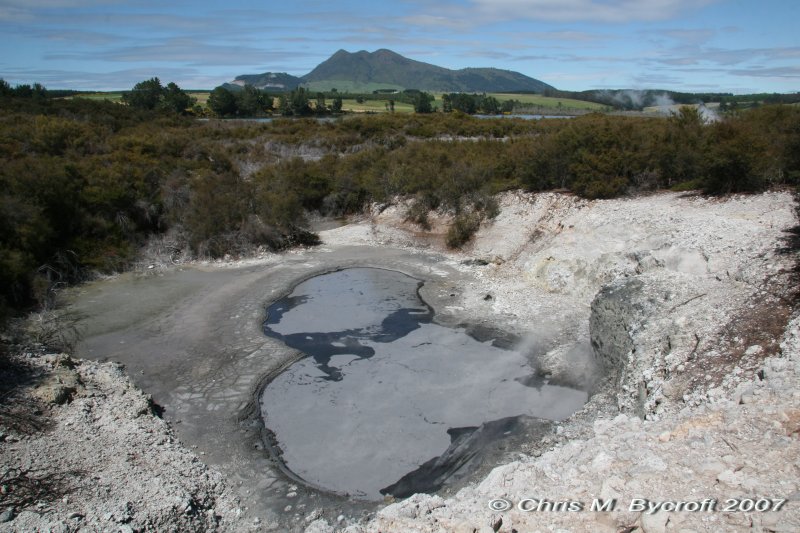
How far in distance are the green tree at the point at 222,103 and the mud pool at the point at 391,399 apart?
43.3 m

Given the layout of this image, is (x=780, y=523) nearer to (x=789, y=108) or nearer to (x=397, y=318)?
(x=397, y=318)

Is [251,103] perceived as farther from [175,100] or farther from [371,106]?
[371,106]

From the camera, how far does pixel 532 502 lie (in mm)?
5637

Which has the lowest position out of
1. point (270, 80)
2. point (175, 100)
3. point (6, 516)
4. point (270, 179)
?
point (6, 516)

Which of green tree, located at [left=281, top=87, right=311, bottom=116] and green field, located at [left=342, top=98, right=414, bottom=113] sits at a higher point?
green field, located at [left=342, top=98, right=414, bottom=113]

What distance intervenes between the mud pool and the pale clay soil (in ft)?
2.52

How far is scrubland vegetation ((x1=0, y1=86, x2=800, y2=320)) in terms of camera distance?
14812 millimetres

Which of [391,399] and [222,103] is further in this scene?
[222,103]

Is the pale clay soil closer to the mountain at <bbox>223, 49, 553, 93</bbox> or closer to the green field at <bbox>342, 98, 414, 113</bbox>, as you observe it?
the green field at <bbox>342, 98, 414, 113</bbox>

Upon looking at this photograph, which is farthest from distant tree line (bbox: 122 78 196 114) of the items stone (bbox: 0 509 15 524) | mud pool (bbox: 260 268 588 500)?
stone (bbox: 0 509 15 524)

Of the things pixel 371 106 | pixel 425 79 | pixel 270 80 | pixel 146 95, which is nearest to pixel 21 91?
pixel 146 95

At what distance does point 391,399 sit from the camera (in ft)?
32.6

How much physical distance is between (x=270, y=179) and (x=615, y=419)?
20.2m

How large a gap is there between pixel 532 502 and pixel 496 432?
3.14 m
